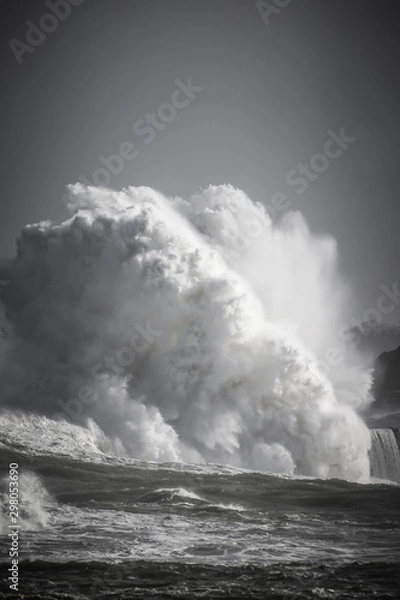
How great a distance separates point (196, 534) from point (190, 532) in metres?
0.29

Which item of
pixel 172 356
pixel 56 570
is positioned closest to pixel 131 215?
pixel 172 356

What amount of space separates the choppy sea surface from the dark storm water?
0.04m

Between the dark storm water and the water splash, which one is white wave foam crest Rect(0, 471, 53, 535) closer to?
the dark storm water

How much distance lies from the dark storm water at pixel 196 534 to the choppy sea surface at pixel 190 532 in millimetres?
38

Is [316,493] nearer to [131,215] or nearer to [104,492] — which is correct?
[104,492]

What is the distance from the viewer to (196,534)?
1459 centimetres

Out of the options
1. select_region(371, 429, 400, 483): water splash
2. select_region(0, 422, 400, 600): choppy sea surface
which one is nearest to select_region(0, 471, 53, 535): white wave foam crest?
select_region(0, 422, 400, 600): choppy sea surface

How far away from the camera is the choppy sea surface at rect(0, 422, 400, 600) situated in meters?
10.1

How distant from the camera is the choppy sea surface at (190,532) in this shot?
399 inches

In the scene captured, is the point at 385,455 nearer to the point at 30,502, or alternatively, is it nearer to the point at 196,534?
the point at 196,534

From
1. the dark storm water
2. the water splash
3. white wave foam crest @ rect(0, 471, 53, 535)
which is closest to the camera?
the dark storm water

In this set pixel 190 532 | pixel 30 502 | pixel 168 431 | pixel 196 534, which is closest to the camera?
pixel 196 534

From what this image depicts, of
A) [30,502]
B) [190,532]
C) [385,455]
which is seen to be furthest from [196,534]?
[385,455]

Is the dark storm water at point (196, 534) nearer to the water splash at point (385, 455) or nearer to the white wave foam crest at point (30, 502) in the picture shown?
the white wave foam crest at point (30, 502)
